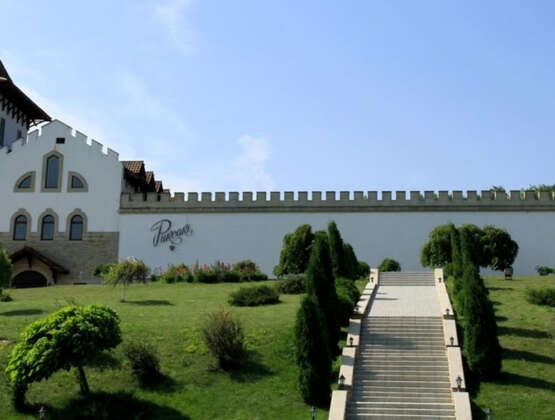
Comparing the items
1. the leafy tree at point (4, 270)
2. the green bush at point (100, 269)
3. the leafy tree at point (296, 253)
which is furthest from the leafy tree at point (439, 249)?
the leafy tree at point (4, 270)

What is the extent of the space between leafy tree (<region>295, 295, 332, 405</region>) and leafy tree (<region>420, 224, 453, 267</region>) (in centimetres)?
1807

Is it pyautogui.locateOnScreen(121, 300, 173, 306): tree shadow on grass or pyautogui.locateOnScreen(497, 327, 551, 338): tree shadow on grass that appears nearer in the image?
pyautogui.locateOnScreen(497, 327, 551, 338): tree shadow on grass

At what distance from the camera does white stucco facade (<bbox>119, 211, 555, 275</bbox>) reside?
137 ft

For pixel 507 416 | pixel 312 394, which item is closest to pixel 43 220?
pixel 312 394

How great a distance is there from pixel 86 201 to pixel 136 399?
28451 mm

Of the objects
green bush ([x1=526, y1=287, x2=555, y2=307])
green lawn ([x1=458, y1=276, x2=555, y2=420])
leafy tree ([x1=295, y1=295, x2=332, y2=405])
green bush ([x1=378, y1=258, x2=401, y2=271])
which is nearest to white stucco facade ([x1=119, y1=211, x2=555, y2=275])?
green bush ([x1=378, y1=258, x2=401, y2=271])

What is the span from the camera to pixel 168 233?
44.2m

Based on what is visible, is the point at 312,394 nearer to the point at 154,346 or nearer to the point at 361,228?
the point at 154,346

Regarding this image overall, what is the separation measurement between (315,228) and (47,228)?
1687 centimetres

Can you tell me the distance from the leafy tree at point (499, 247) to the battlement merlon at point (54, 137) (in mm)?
23328

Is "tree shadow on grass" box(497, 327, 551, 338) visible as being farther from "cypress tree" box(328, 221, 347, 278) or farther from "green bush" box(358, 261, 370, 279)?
"green bush" box(358, 261, 370, 279)

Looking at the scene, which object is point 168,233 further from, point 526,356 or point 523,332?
point 526,356

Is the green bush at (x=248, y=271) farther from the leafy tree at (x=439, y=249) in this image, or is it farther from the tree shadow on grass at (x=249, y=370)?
the tree shadow on grass at (x=249, y=370)

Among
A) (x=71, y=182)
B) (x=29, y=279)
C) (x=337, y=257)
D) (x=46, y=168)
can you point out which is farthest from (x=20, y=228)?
(x=337, y=257)
